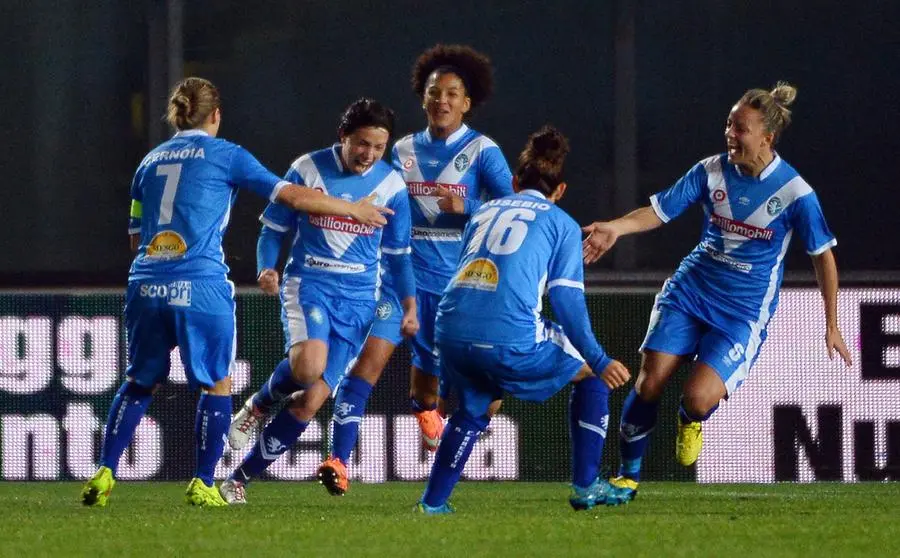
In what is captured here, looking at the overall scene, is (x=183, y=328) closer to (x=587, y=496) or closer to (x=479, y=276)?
(x=479, y=276)

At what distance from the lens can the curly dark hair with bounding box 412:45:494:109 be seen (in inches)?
360

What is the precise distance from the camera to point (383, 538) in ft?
21.0

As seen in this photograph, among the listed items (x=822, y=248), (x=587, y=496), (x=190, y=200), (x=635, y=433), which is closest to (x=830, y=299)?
(x=822, y=248)

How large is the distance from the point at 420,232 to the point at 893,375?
2.54 m

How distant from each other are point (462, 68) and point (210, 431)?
7.22 feet

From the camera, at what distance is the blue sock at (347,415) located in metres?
8.48

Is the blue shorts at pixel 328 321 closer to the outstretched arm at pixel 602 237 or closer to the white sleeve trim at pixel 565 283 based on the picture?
the outstretched arm at pixel 602 237

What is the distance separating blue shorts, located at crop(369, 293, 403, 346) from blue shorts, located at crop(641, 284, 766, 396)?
1.09 m

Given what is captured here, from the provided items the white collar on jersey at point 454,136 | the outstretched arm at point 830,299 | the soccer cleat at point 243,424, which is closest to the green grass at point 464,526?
the soccer cleat at point 243,424

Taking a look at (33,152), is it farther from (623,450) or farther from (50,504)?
(623,450)

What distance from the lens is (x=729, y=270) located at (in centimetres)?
838

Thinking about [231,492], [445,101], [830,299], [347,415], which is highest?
[445,101]

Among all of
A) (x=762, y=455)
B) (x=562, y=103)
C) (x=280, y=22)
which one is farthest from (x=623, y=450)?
(x=280, y=22)

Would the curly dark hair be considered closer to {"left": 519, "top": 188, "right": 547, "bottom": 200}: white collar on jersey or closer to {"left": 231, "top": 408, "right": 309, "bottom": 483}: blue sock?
{"left": 519, "top": 188, "right": 547, "bottom": 200}: white collar on jersey
